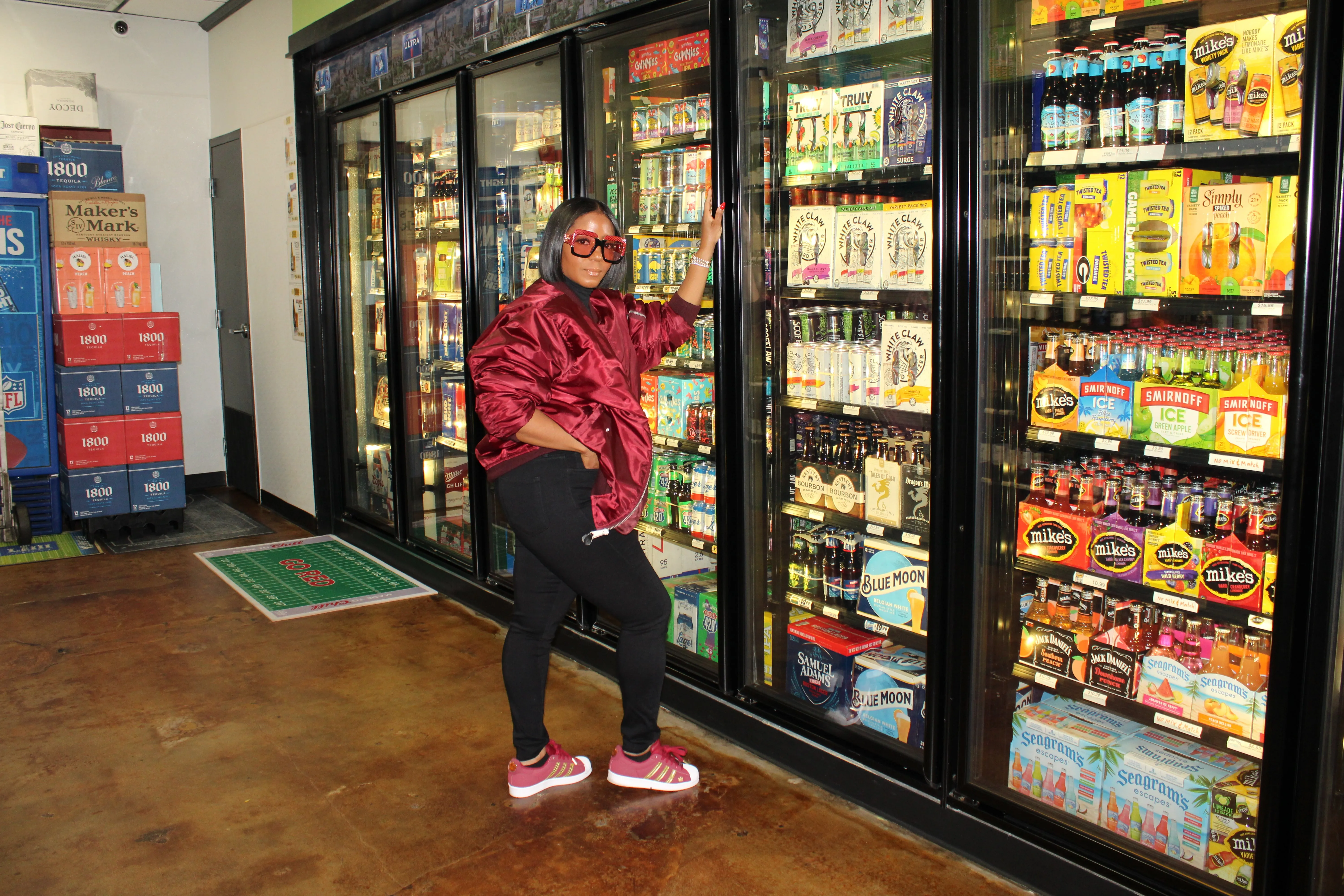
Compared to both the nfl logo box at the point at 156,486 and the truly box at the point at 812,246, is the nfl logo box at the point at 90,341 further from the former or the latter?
the truly box at the point at 812,246

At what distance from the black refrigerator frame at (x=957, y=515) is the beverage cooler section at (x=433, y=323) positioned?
54cm

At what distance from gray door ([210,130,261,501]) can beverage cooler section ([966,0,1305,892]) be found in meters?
6.34

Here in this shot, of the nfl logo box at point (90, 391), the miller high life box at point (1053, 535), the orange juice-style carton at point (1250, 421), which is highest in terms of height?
the orange juice-style carton at point (1250, 421)

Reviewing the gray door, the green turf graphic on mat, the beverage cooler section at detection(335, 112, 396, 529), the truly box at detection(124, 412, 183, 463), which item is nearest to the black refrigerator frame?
the green turf graphic on mat

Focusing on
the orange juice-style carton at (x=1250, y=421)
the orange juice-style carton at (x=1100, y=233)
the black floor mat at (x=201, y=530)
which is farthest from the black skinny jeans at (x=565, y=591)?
the black floor mat at (x=201, y=530)

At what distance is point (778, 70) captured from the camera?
339 centimetres

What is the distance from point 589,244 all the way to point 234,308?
230 inches

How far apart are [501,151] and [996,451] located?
3.15m

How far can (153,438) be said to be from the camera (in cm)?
667

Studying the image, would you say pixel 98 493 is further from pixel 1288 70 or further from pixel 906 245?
pixel 1288 70

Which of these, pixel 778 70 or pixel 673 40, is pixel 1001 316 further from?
pixel 673 40

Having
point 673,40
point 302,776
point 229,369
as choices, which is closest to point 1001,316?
point 673,40

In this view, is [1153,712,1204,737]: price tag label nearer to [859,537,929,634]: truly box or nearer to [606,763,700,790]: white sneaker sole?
[859,537,929,634]: truly box

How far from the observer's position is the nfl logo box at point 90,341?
645 cm
